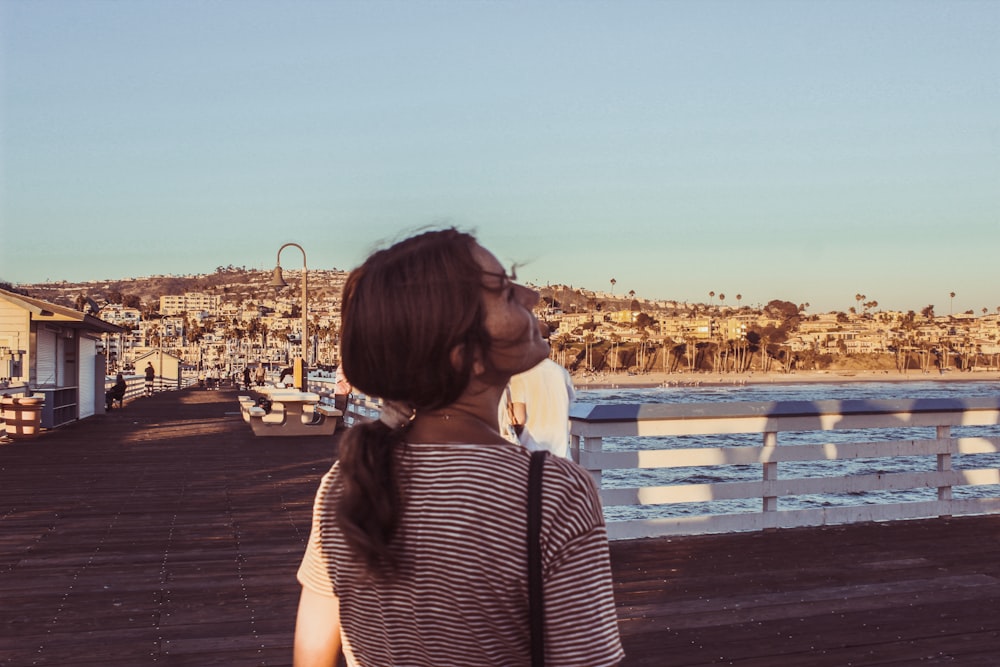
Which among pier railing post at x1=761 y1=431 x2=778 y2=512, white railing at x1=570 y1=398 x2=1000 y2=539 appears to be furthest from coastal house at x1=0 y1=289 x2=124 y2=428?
pier railing post at x1=761 y1=431 x2=778 y2=512

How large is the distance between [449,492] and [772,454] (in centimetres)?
640

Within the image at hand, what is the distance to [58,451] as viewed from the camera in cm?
1543

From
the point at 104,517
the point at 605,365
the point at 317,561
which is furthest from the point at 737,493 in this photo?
the point at 605,365

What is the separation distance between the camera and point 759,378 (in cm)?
15975

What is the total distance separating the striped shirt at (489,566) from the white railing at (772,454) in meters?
5.15

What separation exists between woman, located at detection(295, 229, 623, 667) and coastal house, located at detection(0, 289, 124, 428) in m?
19.6

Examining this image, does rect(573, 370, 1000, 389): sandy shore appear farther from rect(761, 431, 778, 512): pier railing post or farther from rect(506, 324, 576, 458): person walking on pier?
rect(506, 324, 576, 458): person walking on pier

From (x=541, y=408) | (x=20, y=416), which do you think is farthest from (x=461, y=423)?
(x=20, y=416)

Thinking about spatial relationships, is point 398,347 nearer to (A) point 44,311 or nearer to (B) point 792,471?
(A) point 44,311

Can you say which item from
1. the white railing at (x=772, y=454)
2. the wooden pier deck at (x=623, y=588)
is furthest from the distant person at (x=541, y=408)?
the white railing at (x=772, y=454)

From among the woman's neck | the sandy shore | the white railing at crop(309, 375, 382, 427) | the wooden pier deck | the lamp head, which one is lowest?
the sandy shore

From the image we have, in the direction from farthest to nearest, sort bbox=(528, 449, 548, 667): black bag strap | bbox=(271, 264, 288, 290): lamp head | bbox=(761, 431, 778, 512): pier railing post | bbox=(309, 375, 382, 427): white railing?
bbox=(271, 264, 288, 290): lamp head, bbox=(309, 375, 382, 427): white railing, bbox=(761, 431, 778, 512): pier railing post, bbox=(528, 449, 548, 667): black bag strap

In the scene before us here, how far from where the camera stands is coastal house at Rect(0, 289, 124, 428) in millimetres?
21375

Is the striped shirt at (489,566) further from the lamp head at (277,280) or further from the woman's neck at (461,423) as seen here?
the lamp head at (277,280)
